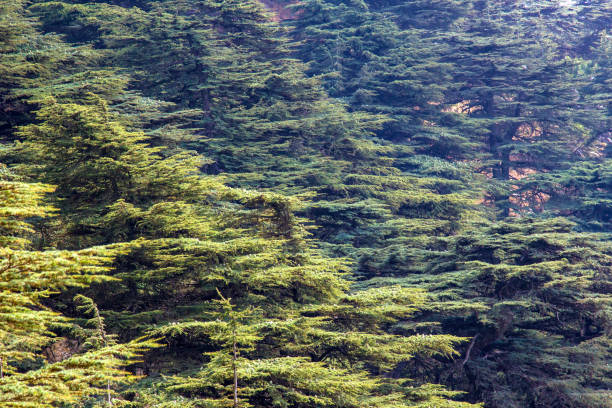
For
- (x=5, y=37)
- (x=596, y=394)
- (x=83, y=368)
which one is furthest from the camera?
(x=5, y=37)

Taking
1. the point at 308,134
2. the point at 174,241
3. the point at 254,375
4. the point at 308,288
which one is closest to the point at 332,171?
the point at 308,134

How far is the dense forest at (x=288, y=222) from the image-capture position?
6.19 meters

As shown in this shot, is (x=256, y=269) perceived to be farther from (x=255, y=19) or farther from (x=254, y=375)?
(x=255, y=19)

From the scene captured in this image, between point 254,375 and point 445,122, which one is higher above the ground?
point 254,375

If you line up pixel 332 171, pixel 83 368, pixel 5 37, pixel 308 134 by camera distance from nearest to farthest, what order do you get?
pixel 83 368
pixel 5 37
pixel 332 171
pixel 308 134

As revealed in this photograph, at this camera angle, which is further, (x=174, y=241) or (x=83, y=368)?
(x=174, y=241)

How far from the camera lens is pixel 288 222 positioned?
929 centimetres

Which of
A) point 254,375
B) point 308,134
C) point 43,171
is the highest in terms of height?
point 43,171

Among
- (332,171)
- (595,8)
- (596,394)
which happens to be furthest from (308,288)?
(595,8)

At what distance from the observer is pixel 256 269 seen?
27.1ft

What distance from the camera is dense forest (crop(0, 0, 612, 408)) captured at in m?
6.19

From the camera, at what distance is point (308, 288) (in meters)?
8.95

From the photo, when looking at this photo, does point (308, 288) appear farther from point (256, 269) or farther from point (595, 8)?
point (595, 8)

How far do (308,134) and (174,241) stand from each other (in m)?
11.6
